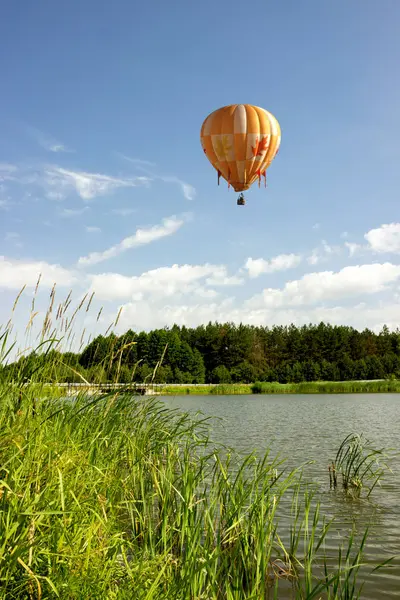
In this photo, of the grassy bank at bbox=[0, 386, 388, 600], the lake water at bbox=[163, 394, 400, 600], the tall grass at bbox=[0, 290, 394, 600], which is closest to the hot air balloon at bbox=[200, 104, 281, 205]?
the lake water at bbox=[163, 394, 400, 600]

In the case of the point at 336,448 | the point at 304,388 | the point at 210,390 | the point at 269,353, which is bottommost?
the point at 336,448

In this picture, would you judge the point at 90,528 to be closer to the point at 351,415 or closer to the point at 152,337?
the point at 351,415

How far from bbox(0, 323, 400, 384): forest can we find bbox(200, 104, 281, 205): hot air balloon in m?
49.2

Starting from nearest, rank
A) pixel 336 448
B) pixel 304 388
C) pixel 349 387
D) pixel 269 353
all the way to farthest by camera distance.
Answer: pixel 336 448 < pixel 349 387 < pixel 304 388 < pixel 269 353

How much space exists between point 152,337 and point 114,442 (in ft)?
243

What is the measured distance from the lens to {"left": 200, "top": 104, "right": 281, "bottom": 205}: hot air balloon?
16016mm

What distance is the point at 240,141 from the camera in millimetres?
16000

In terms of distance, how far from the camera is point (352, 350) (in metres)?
81.2

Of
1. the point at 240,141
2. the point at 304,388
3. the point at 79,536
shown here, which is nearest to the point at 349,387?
the point at 304,388

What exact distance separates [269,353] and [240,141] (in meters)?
72.7

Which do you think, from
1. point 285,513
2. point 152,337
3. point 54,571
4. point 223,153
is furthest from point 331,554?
point 152,337

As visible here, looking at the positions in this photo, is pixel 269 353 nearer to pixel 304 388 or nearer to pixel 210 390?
pixel 210 390

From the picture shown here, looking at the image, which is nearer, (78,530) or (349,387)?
(78,530)

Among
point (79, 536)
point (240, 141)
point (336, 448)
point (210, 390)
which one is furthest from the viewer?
point (210, 390)
